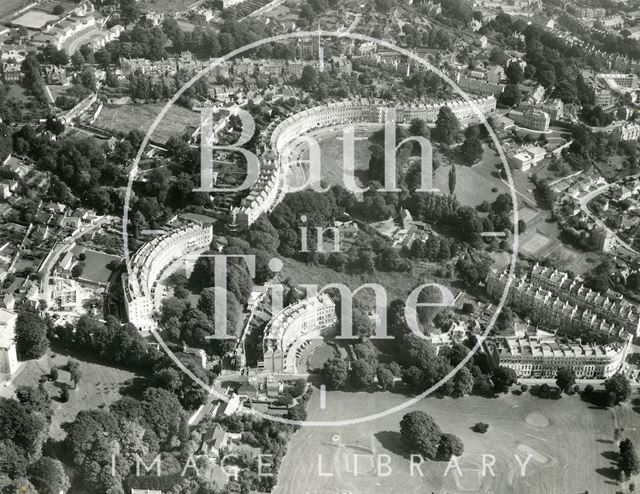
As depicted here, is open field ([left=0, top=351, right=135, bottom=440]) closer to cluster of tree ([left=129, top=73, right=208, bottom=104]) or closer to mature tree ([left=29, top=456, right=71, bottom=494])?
mature tree ([left=29, top=456, right=71, bottom=494])

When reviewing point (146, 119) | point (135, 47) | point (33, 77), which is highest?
point (135, 47)

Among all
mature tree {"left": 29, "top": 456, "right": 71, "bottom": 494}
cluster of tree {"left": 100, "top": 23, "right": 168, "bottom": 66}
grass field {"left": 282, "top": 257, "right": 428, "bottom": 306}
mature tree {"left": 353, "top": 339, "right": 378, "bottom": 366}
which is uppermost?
cluster of tree {"left": 100, "top": 23, "right": 168, "bottom": 66}

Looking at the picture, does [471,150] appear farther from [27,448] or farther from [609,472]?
[27,448]

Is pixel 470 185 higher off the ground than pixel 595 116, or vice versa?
pixel 595 116

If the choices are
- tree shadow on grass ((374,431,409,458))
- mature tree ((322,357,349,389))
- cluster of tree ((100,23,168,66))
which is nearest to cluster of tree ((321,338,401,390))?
Answer: mature tree ((322,357,349,389))

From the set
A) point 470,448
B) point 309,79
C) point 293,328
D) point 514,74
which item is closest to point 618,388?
point 470,448

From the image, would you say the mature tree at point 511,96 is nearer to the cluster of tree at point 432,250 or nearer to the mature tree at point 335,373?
the cluster of tree at point 432,250
